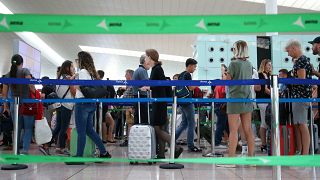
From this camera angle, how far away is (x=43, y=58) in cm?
2194

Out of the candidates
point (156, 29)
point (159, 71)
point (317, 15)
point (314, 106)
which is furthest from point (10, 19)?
point (314, 106)

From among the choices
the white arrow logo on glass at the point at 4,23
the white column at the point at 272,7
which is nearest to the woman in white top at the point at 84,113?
the white arrow logo on glass at the point at 4,23

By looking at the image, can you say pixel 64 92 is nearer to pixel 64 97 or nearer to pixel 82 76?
pixel 64 97

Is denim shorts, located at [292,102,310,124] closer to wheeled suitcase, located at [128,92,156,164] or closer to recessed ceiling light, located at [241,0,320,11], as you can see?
wheeled suitcase, located at [128,92,156,164]

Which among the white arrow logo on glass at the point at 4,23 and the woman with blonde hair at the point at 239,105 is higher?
the white arrow logo on glass at the point at 4,23

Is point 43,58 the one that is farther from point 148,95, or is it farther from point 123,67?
point 148,95

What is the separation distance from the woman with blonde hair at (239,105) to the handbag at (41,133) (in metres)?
2.26

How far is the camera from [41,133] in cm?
447

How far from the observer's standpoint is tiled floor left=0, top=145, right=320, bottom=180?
3.22m

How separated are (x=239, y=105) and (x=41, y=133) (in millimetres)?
2450

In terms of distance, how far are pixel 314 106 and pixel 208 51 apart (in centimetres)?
506

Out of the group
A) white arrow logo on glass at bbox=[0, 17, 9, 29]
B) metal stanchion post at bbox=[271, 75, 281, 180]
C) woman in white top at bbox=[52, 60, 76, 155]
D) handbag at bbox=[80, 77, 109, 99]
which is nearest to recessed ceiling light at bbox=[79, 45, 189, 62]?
woman in white top at bbox=[52, 60, 76, 155]

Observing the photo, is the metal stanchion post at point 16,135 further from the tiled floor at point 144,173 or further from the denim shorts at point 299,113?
the denim shorts at point 299,113

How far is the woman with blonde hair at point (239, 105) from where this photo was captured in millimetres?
3734
